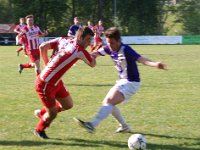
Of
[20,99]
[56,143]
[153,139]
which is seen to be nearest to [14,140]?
[56,143]

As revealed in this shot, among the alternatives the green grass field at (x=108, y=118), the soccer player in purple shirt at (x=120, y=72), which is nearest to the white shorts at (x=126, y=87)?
the soccer player in purple shirt at (x=120, y=72)

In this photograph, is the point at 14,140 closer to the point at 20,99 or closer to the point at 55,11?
the point at 20,99

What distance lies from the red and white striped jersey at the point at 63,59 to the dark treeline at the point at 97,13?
129 ft

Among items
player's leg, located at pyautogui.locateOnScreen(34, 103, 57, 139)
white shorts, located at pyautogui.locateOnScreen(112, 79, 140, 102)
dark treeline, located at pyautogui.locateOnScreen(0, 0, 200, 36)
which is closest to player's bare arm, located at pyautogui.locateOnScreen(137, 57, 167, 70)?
white shorts, located at pyautogui.locateOnScreen(112, 79, 140, 102)

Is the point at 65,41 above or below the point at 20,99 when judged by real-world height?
above

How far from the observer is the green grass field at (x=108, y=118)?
6.00 metres

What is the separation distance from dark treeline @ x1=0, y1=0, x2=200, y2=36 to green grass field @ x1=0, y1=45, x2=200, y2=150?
1270 inches

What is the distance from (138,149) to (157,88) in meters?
5.69

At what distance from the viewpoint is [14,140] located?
6.14 metres

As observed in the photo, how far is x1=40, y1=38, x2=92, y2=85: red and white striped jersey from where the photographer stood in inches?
228

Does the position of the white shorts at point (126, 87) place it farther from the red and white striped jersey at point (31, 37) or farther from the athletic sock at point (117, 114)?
the red and white striped jersey at point (31, 37)

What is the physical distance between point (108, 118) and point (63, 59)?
6.91 feet

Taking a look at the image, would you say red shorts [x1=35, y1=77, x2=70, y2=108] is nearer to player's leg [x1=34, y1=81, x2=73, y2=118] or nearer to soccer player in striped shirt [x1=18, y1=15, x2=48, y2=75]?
player's leg [x1=34, y1=81, x2=73, y2=118]

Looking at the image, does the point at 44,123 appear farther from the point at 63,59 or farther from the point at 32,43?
the point at 32,43
